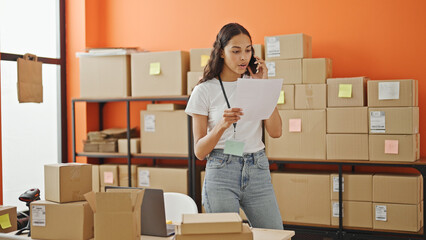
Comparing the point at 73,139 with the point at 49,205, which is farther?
the point at 73,139

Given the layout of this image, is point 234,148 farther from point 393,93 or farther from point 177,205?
point 393,93

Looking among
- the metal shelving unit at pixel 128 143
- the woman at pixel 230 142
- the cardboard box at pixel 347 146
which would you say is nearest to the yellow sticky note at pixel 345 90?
the cardboard box at pixel 347 146

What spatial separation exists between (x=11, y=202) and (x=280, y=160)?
232 cm

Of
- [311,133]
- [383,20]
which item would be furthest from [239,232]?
[383,20]

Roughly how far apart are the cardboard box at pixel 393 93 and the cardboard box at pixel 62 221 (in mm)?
2259

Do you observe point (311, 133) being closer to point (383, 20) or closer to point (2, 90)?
point (383, 20)

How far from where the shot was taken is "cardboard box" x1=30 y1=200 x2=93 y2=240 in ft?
7.10

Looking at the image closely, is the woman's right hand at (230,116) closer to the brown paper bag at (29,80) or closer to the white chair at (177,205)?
the white chair at (177,205)

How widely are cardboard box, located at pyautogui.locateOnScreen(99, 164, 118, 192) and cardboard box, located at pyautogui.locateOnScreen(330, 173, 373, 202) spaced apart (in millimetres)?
1899

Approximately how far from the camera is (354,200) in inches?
147

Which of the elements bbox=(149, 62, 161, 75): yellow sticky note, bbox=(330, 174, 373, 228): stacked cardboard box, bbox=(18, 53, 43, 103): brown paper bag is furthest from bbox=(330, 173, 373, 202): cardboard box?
bbox=(18, 53, 43, 103): brown paper bag

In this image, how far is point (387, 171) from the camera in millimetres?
3965

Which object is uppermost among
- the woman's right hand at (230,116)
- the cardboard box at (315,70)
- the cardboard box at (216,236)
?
the cardboard box at (315,70)

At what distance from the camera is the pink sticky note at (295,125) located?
3.86 meters
